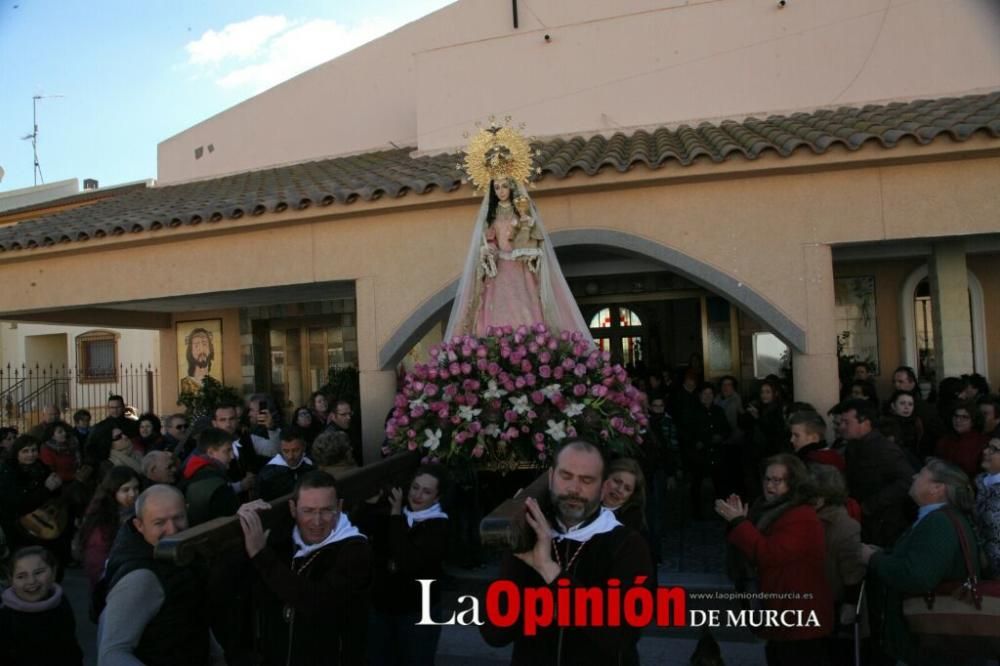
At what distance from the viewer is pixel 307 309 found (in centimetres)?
1269

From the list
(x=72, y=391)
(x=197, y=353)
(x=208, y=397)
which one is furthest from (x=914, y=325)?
(x=72, y=391)

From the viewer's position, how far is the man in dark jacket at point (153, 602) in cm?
258

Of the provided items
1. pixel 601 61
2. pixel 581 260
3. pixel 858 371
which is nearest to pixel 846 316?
pixel 858 371

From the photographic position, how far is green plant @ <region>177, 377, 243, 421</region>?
12.6 metres

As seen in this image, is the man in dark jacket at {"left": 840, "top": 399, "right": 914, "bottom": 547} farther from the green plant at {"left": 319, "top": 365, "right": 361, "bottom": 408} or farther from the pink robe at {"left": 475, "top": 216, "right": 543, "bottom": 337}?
the green plant at {"left": 319, "top": 365, "right": 361, "bottom": 408}

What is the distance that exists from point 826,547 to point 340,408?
4311 mm

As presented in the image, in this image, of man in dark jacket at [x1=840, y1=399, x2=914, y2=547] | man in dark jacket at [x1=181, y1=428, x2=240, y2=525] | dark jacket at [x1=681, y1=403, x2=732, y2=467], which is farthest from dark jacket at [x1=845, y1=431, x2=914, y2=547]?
man in dark jacket at [x1=181, y1=428, x2=240, y2=525]

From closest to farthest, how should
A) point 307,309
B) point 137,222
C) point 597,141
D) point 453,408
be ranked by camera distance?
1. point 453,408
2. point 137,222
3. point 597,141
4. point 307,309

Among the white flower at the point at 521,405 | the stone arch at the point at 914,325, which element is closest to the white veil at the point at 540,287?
the white flower at the point at 521,405

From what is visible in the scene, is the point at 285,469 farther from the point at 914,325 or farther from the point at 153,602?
the point at 914,325

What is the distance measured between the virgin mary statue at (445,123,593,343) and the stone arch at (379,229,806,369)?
208cm

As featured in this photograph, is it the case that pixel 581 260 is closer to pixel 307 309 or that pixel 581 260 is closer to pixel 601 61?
pixel 601 61

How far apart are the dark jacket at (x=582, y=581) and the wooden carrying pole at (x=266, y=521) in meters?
1.03

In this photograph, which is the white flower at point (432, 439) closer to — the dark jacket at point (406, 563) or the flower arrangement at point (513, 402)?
the flower arrangement at point (513, 402)
